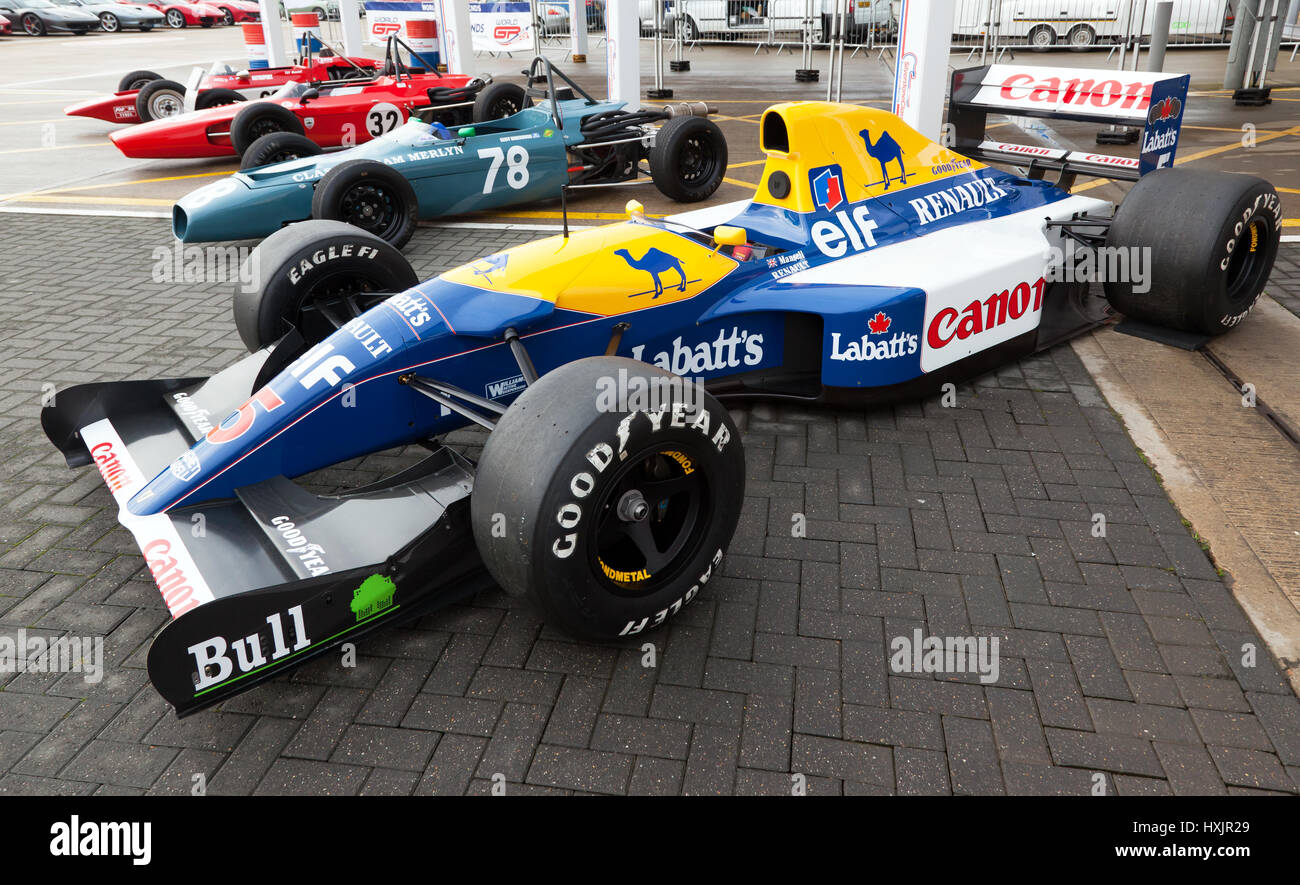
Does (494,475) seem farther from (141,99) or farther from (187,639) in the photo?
(141,99)

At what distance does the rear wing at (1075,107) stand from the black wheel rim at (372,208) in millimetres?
4735

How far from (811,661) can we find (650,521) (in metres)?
0.76

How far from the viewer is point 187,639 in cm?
273

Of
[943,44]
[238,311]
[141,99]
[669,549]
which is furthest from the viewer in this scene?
[141,99]

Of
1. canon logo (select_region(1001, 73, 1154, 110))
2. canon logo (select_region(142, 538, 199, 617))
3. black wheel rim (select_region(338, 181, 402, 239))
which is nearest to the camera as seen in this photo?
canon logo (select_region(142, 538, 199, 617))

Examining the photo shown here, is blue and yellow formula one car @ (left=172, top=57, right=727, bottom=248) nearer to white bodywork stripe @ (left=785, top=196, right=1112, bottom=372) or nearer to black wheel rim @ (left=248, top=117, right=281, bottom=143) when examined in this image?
black wheel rim @ (left=248, top=117, right=281, bottom=143)

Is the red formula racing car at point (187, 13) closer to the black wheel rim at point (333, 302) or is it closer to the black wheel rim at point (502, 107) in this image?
the black wheel rim at point (502, 107)

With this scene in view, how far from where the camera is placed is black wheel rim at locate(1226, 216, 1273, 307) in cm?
562

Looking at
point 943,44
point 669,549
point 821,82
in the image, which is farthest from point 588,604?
point 821,82

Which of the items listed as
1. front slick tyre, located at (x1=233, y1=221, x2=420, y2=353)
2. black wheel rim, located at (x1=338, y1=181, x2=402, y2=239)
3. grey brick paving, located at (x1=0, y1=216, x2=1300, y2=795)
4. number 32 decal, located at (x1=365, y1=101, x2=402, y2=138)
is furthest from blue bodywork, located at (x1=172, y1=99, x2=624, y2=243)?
grey brick paving, located at (x1=0, y1=216, x2=1300, y2=795)

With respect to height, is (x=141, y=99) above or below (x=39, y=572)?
above

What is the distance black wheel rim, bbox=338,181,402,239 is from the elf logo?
18.1 ft

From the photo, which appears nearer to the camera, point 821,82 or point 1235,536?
point 1235,536
